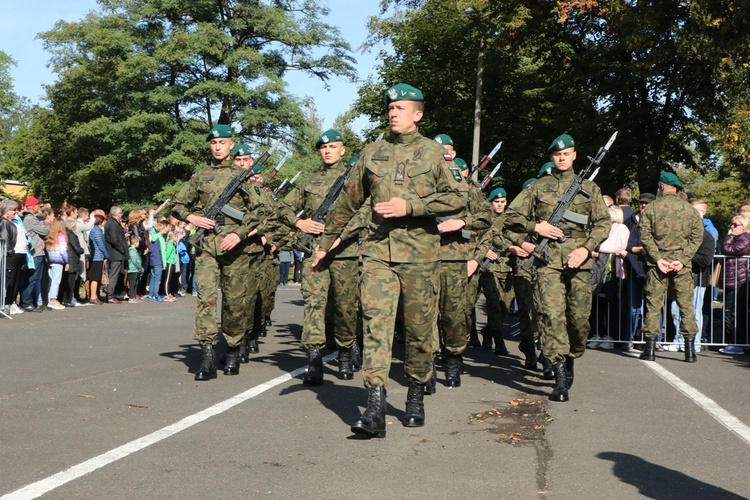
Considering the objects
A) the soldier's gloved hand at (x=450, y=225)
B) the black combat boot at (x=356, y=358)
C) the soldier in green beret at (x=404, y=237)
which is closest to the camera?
the soldier in green beret at (x=404, y=237)

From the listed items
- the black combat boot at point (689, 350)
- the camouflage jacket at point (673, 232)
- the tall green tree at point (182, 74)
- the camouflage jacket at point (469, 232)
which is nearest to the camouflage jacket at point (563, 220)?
the camouflage jacket at point (469, 232)

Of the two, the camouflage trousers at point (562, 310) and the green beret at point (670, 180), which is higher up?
the green beret at point (670, 180)

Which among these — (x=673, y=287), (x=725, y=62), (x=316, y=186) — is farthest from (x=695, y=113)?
(x=316, y=186)

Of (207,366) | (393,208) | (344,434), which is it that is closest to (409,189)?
(393,208)

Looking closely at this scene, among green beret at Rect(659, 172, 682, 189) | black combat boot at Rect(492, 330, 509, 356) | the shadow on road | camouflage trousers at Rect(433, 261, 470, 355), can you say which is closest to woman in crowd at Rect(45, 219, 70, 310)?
black combat boot at Rect(492, 330, 509, 356)

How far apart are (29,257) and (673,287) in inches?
420

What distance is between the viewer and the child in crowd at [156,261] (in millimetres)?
21516

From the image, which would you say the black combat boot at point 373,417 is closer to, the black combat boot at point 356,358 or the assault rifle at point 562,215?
the assault rifle at point 562,215

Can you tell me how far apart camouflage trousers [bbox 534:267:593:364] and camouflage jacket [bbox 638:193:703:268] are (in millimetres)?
3411

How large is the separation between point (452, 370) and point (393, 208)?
299 centimetres

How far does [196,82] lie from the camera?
43.0 metres

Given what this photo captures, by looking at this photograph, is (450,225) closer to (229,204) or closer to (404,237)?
(404,237)

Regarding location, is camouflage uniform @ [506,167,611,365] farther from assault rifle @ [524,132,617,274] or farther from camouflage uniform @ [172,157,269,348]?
camouflage uniform @ [172,157,269,348]

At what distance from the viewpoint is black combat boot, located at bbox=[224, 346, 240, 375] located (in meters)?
9.23
